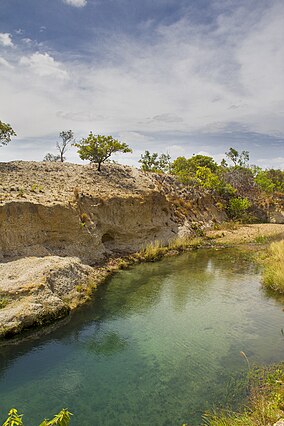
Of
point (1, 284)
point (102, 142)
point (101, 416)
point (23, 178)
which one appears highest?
point (102, 142)

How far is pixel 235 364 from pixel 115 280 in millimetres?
12391

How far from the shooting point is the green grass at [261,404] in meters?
8.12

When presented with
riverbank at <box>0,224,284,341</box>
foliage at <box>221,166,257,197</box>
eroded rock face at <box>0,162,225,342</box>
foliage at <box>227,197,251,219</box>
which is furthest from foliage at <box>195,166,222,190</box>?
riverbank at <box>0,224,284,341</box>

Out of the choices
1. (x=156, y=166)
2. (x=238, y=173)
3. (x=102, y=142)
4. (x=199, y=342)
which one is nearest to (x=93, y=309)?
(x=199, y=342)

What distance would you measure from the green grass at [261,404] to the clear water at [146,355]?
22.3 inches

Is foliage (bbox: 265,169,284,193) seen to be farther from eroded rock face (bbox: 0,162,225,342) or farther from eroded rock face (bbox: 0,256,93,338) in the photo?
eroded rock face (bbox: 0,256,93,338)

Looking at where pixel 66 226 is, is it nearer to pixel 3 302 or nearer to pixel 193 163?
pixel 3 302

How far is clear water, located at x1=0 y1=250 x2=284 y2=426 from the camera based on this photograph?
10.3 meters

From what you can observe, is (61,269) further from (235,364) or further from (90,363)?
(235,364)

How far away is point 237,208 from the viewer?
50.2 m

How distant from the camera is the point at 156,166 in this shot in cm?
5800

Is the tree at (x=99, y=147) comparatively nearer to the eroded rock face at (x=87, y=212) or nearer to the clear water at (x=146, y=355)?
the eroded rock face at (x=87, y=212)

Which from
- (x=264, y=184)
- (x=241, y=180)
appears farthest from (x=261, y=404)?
(x=241, y=180)

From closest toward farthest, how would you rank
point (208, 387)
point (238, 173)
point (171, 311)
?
point (208, 387)
point (171, 311)
point (238, 173)
